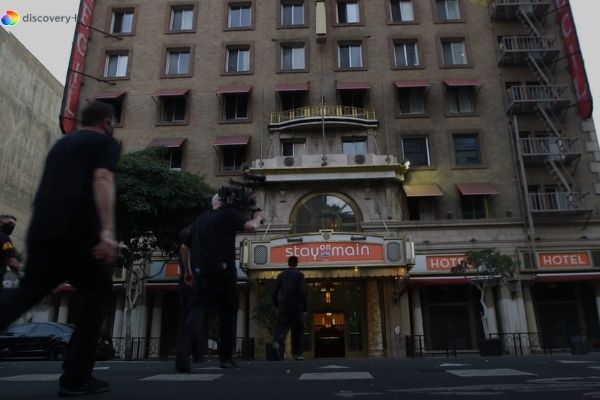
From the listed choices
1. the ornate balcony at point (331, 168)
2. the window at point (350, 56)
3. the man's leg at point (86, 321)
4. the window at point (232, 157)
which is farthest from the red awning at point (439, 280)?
the man's leg at point (86, 321)

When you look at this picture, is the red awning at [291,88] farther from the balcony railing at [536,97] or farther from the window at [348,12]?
the balcony railing at [536,97]

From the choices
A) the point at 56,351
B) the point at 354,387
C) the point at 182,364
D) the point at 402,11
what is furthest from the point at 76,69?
the point at 354,387

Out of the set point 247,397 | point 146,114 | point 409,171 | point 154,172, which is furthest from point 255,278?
point 247,397

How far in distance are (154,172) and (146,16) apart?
14168 millimetres

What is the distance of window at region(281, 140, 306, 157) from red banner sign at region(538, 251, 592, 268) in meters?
12.4

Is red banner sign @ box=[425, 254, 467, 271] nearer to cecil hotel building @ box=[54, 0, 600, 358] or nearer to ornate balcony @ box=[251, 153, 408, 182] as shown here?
cecil hotel building @ box=[54, 0, 600, 358]

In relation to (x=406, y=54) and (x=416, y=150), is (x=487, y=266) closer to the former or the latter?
(x=416, y=150)

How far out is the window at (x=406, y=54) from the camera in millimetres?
27275

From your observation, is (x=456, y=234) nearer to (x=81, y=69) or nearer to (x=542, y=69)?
(x=542, y=69)

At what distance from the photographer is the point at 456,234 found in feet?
76.2

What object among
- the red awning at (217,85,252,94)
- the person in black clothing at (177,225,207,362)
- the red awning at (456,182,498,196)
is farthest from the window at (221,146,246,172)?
the person in black clothing at (177,225,207,362)

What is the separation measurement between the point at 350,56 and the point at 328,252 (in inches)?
496

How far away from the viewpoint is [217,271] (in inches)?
246

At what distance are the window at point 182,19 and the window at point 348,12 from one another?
28.2 ft
